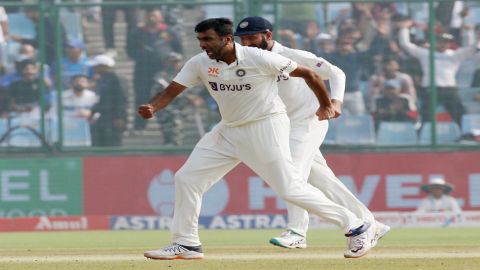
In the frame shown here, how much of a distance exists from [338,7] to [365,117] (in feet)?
4.42

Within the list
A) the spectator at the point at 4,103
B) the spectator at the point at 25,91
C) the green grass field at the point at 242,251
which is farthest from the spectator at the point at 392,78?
the spectator at the point at 4,103

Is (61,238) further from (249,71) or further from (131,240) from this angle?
(249,71)

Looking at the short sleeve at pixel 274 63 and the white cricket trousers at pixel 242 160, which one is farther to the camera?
the white cricket trousers at pixel 242 160

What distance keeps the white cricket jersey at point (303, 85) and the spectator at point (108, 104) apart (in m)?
Answer: 5.96

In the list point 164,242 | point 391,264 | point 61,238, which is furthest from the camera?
point 61,238

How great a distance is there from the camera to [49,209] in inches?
594

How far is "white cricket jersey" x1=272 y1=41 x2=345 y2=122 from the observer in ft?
30.8

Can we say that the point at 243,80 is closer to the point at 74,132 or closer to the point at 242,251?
the point at 242,251

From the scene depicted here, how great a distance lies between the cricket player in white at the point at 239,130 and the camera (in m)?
8.28

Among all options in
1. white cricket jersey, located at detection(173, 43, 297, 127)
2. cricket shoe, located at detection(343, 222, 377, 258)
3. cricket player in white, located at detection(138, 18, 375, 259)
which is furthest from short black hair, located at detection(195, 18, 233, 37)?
cricket shoe, located at detection(343, 222, 377, 258)

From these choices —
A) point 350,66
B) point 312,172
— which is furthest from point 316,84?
point 350,66

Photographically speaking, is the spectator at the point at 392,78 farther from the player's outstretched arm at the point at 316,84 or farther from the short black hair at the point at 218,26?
the short black hair at the point at 218,26

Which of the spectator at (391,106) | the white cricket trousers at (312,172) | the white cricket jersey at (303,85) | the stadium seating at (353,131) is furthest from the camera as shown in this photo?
the spectator at (391,106)

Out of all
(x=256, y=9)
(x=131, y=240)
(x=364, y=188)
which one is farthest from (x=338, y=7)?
(x=131, y=240)
